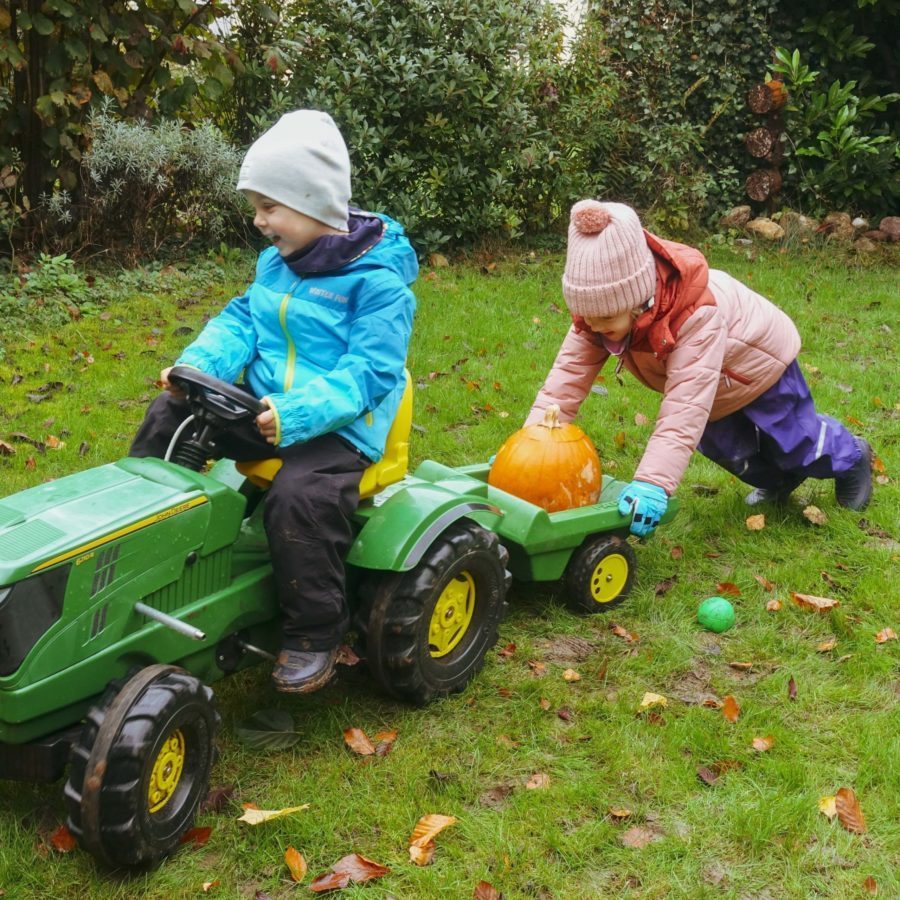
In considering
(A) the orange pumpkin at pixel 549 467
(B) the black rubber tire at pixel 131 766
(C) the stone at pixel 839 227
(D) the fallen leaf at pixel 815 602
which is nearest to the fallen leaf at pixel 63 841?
(B) the black rubber tire at pixel 131 766

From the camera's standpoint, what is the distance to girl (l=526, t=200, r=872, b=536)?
3789 millimetres

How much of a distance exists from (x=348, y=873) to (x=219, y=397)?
1.30 meters

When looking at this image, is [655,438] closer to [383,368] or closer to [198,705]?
[383,368]

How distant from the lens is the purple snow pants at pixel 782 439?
14.7 feet

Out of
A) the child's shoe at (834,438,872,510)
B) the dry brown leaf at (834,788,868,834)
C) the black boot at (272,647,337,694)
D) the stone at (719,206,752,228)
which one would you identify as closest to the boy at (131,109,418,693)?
the black boot at (272,647,337,694)

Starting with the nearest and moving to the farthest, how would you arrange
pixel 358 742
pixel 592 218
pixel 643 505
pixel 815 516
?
pixel 358 742 < pixel 592 218 < pixel 643 505 < pixel 815 516

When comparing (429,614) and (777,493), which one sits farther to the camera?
(777,493)

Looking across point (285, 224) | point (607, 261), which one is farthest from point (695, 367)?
point (285, 224)

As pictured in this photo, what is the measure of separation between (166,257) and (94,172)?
0.88m

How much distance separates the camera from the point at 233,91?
942 cm

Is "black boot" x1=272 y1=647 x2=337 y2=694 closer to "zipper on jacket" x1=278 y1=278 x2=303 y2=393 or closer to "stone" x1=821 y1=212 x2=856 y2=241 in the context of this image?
"zipper on jacket" x1=278 y1=278 x2=303 y2=393

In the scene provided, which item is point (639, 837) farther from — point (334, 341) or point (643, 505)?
point (334, 341)

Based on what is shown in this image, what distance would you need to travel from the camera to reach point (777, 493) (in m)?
4.91

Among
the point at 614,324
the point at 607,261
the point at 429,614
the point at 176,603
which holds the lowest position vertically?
the point at 429,614
